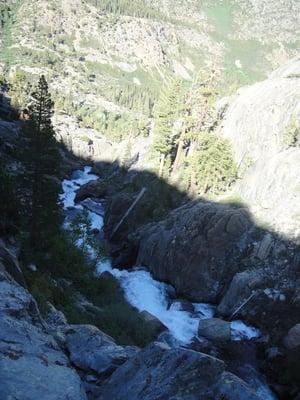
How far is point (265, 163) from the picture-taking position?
4944 cm

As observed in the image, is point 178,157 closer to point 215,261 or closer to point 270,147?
point 270,147

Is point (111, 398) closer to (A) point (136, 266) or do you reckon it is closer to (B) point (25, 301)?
(B) point (25, 301)

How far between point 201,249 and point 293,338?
13742 mm

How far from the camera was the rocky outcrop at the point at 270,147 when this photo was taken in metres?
43.5

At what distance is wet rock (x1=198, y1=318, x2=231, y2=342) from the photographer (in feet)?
111

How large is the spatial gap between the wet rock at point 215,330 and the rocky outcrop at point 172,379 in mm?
23238

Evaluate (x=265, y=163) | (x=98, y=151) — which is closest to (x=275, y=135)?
(x=265, y=163)

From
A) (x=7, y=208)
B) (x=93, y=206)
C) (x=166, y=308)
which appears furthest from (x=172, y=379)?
(x=93, y=206)

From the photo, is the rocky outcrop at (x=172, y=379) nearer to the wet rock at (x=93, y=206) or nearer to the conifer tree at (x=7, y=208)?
the conifer tree at (x=7, y=208)

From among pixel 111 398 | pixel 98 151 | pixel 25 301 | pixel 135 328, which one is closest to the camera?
pixel 111 398

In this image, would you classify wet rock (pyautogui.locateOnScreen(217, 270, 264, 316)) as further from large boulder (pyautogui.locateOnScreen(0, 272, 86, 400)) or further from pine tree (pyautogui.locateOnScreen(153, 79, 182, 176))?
pine tree (pyautogui.locateOnScreen(153, 79, 182, 176))

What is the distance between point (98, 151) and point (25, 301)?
136 m

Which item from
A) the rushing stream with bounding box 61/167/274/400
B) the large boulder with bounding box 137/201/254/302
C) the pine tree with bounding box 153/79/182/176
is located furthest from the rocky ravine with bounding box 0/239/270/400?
the pine tree with bounding box 153/79/182/176

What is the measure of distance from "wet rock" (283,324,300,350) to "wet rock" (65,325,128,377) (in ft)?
65.5
